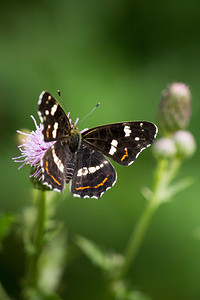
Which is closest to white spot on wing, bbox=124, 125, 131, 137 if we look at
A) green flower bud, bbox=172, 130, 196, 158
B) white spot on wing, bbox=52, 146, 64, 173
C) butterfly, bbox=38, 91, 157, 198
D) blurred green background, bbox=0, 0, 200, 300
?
butterfly, bbox=38, 91, 157, 198

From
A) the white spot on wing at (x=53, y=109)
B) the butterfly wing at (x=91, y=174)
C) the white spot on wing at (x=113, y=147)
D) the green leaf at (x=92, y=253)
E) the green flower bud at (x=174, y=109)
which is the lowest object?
the green leaf at (x=92, y=253)

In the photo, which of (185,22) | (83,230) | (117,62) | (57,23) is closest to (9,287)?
(83,230)

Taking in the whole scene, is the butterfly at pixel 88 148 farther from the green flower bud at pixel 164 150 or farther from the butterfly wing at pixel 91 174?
the green flower bud at pixel 164 150

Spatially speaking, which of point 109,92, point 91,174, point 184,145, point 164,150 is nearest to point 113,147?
point 91,174

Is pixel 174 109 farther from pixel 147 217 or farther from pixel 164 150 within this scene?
pixel 147 217

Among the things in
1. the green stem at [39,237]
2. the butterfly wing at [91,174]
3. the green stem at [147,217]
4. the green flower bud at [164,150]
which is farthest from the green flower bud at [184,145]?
the green stem at [39,237]

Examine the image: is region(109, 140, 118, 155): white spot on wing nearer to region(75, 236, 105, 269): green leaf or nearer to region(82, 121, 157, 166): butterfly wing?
region(82, 121, 157, 166): butterfly wing

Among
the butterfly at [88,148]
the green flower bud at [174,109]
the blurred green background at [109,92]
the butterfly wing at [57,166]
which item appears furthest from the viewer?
the blurred green background at [109,92]
